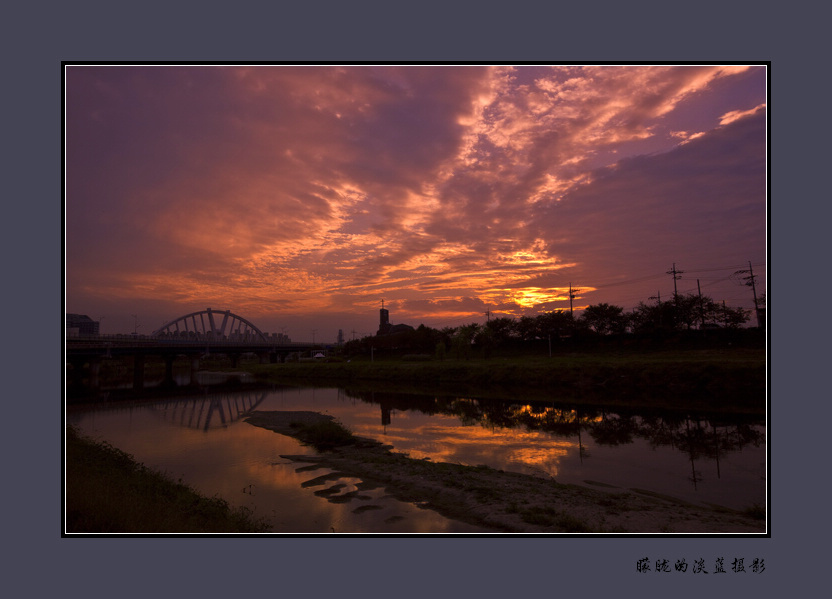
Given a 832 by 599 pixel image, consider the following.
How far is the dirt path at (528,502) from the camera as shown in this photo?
11984mm

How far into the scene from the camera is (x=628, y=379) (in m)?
48.5

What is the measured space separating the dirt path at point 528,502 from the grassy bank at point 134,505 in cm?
529

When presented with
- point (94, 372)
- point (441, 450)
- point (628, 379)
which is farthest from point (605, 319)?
point (94, 372)

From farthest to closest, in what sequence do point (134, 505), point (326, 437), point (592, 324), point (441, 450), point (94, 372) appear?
1. point (592, 324)
2. point (94, 372)
3. point (326, 437)
4. point (441, 450)
5. point (134, 505)

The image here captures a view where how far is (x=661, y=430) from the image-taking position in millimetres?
28375

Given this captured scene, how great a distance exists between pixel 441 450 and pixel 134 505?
50.3ft

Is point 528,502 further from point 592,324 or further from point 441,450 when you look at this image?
point 592,324

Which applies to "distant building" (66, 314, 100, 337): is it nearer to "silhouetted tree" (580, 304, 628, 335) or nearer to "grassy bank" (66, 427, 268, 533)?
"grassy bank" (66, 427, 268, 533)

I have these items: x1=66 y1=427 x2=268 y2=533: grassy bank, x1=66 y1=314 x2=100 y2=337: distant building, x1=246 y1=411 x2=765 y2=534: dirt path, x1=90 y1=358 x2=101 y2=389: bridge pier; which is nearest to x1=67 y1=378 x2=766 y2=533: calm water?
x1=246 y1=411 x2=765 y2=534: dirt path

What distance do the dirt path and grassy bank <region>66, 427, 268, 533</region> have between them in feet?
17.4

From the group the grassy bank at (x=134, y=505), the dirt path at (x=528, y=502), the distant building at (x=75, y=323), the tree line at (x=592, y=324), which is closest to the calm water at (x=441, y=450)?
the dirt path at (x=528, y=502)

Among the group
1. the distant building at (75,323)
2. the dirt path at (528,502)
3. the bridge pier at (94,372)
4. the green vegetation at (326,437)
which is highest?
the distant building at (75,323)

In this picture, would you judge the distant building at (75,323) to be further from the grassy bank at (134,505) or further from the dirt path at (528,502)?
the dirt path at (528,502)
